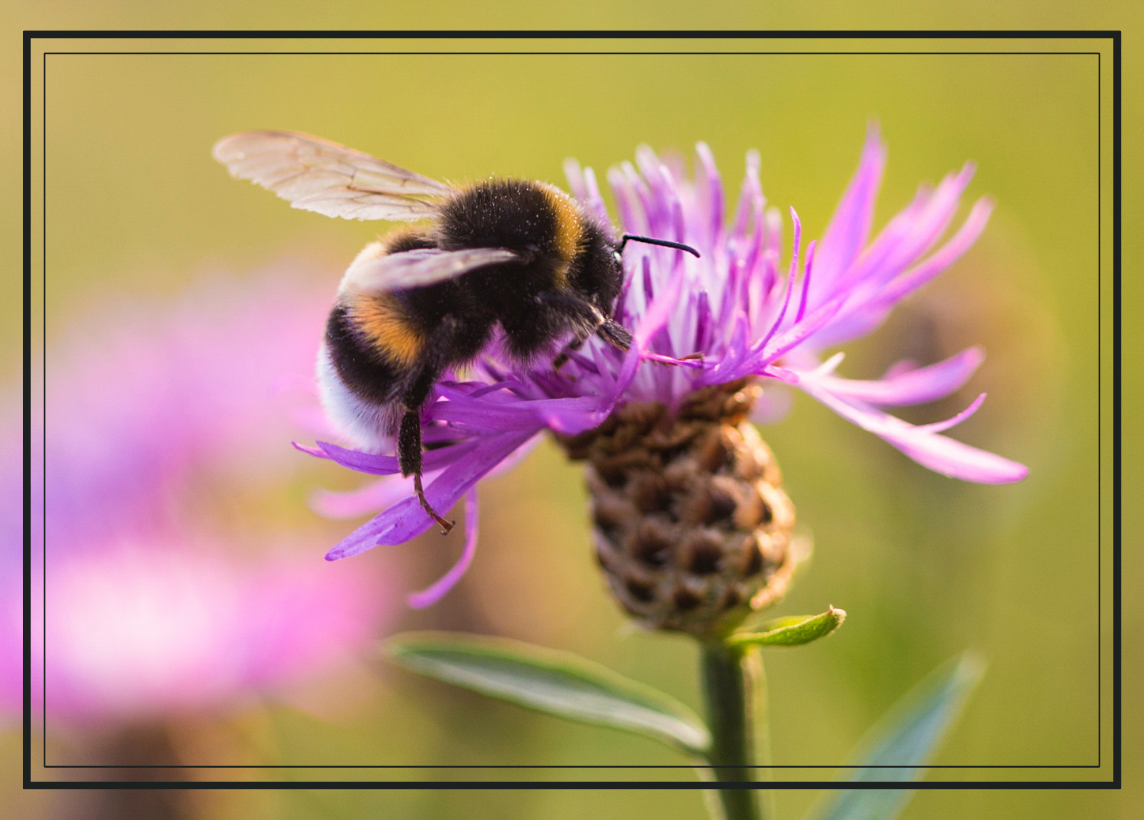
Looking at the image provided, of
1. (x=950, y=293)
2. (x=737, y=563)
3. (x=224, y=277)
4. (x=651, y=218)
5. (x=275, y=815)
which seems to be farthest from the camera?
(x=224, y=277)

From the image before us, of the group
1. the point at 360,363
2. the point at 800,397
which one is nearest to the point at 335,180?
the point at 360,363

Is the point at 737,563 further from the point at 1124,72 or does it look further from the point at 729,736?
the point at 1124,72

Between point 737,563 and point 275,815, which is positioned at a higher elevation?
point 737,563

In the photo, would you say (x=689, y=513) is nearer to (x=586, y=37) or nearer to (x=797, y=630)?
(x=797, y=630)

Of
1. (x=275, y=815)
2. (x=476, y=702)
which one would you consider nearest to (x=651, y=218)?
(x=476, y=702)

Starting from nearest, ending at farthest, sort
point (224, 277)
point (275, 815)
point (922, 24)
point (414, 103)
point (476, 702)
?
point (922, 24) → point (275, 815) → point (476, 702) → point (414, 103) → point (224, 277)

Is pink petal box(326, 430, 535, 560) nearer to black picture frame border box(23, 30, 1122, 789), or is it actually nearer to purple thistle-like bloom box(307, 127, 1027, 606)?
purple thistle-like bloom box(307, 127, 1027, 606)

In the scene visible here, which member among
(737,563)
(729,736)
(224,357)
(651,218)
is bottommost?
(729,736)

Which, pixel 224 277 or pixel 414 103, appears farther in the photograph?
pixel 224 277
